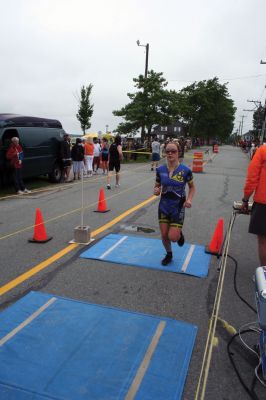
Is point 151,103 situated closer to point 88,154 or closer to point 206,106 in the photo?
point 88,154

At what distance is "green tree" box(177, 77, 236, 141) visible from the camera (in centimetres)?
7543

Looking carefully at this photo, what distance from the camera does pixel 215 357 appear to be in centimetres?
340

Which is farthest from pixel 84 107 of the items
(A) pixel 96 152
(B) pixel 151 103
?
(A) pixel 96 152

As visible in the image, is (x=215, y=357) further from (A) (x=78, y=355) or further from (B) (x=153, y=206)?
(B) (x=153, y=206)

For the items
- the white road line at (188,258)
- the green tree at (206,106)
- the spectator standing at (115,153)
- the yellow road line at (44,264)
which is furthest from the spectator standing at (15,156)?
the green tree at (206,106)

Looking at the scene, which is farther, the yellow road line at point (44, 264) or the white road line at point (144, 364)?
the yellow road line at point (44, 264)

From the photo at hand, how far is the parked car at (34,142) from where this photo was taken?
11917mm

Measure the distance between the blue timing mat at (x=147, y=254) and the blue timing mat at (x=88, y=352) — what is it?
1.56 m

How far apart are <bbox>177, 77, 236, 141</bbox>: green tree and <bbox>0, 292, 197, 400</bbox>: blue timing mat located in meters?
70.4

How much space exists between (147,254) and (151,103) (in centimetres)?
2764

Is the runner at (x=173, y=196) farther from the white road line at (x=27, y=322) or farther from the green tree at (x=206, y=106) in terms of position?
the green tree at (x=206, y=106)

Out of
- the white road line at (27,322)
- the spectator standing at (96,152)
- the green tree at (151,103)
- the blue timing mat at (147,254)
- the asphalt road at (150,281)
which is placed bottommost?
the asphalt road at (150,281)

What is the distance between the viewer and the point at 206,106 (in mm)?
76438

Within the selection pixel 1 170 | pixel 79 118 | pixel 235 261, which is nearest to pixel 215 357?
pixel 235 261
